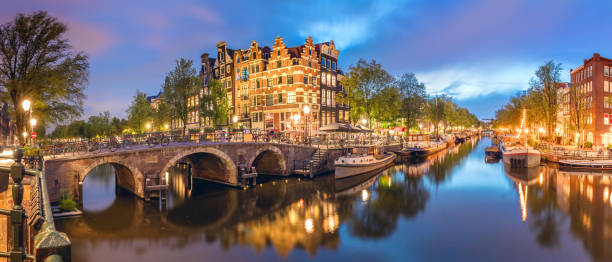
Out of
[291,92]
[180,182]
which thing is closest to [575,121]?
[291,92]

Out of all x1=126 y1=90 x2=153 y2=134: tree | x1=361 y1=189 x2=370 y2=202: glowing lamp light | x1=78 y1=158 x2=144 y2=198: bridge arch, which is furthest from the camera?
x1=126 y1=90 x2=153 y2=134: tree

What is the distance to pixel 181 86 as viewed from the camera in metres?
44.5

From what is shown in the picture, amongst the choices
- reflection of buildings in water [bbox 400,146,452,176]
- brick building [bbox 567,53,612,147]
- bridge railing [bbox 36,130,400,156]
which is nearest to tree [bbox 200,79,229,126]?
bridge railing [bbox 36,130,400,156]

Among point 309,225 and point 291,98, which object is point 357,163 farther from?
point 291,98

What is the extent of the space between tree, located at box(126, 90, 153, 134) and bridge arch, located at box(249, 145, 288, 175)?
34503 millimetres

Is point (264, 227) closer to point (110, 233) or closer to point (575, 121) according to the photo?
point (110, 233)

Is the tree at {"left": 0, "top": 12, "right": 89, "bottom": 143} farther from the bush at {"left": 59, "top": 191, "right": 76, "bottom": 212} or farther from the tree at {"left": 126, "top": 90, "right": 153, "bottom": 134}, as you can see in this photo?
the tree at {"left": 126, "top": 90, "right": 153, "bottom": 134}

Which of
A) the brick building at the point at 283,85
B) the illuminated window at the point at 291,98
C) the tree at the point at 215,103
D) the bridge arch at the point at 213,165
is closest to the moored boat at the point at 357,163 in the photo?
the bridge arch at the point at 213,165

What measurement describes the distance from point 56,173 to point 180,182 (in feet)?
48.3

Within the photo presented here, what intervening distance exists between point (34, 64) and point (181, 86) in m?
18.2

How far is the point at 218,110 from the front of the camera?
164 feet

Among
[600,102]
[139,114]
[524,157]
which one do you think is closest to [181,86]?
[139,114]

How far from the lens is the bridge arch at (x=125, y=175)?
23.0 m

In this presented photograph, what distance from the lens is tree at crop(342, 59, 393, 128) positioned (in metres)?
54.2
